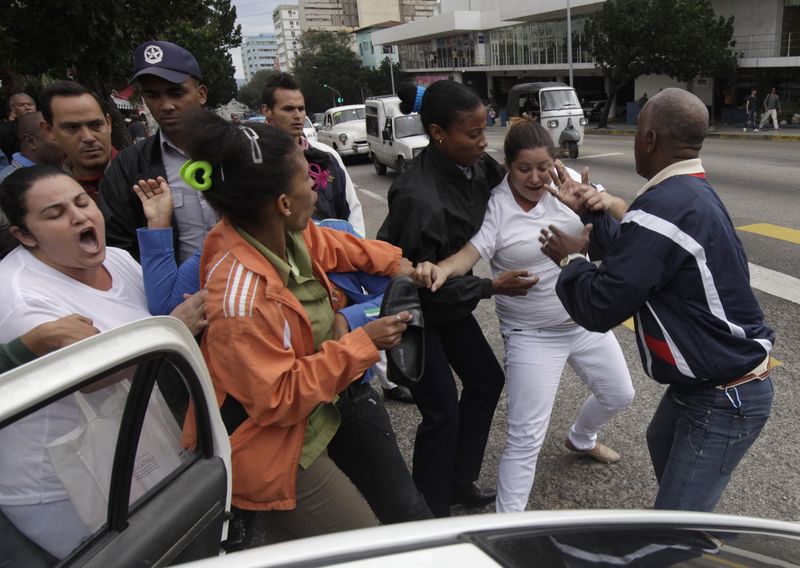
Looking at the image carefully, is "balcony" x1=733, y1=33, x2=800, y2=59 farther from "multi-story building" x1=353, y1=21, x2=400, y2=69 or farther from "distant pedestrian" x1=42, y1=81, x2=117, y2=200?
"multi-story building" x1=353, y1=21, x2=400, y2=69

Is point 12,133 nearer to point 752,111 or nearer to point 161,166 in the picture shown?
point 161,166

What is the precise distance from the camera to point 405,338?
6.73ft

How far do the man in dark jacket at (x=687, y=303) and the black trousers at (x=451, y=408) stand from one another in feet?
2.47

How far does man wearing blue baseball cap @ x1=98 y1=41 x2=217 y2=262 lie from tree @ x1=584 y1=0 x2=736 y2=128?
27.7 meters

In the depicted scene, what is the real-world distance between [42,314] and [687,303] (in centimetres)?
193

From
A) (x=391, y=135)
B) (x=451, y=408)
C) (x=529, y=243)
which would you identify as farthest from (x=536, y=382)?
(x=391, y=135)

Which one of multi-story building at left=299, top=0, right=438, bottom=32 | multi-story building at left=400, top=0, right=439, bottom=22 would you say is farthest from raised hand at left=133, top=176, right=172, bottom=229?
multi-story building at left=299, top=0, right=438, bottom=32

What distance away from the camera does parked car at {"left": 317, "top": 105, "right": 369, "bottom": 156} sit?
65.6ft

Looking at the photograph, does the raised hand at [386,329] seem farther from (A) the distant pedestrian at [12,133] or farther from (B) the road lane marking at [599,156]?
(B) the road lane marking at [599,156]

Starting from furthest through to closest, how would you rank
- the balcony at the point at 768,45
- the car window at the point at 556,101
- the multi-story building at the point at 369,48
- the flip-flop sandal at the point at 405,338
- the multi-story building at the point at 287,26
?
the multi-story building at the point at 287,26 → the multi-story building at the point at 369,48 → the balcony at the point at 768,45 → the car window at the point at 556,101 → the flip-flop sandal at the point at 405,338

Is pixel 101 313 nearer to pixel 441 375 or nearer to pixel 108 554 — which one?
pixel 108 554

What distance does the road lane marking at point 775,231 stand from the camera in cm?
748

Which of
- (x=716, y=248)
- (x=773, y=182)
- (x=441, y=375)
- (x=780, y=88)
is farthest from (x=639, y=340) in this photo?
(x=780, y=88)

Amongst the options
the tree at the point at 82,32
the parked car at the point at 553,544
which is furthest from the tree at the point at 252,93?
the parked car at the point at 553,544
